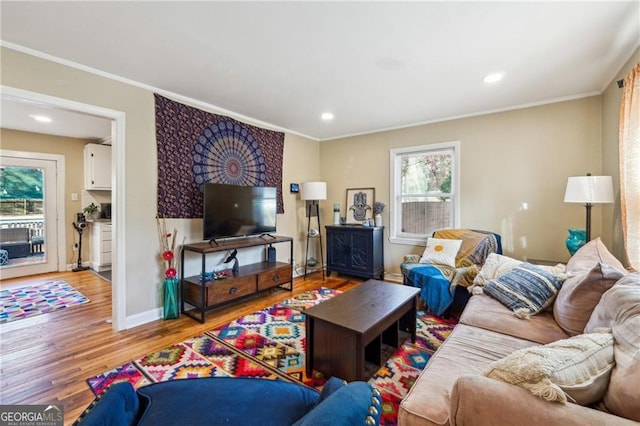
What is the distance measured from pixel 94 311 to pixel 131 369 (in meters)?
1.63

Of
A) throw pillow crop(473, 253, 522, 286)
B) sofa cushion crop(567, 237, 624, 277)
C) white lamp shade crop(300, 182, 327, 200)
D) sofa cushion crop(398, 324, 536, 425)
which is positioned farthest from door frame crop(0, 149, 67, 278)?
sofa cushion crop(567, 237, 624, 277)

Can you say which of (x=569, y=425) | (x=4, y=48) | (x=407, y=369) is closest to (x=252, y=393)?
(x=569, y=425)

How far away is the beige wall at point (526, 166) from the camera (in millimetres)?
3080

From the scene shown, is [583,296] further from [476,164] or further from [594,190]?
[476,164]

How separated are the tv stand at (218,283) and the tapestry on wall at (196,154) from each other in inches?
22.0

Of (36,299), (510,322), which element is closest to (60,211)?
(36,299)

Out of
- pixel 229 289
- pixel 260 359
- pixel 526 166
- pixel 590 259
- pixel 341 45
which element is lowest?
pixel 260 359

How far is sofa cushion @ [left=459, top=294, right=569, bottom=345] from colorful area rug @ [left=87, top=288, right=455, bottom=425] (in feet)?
1.78

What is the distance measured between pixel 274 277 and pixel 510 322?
257cm

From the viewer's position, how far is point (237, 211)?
3377 millimetres

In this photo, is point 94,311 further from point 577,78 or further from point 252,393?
point 577,78

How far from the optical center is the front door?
14.6ft

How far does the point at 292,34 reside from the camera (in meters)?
1.97

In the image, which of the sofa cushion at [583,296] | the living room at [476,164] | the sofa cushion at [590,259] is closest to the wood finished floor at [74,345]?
the living room at [476,164]
